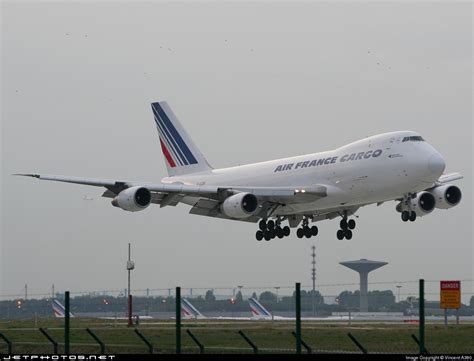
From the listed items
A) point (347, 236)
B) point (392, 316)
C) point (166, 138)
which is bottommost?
point (392, 316)

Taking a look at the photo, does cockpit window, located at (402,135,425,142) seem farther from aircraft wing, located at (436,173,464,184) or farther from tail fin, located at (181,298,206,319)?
tail fin, located at (181,298,206,319)

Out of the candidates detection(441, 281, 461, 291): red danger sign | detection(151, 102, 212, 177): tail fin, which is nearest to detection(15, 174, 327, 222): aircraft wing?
detection(151, 102, 212, 177): tail fin

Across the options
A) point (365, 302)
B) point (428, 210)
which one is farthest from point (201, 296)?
point (428, 210)

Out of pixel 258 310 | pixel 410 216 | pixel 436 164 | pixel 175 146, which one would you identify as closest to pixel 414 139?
A: pixel 436 164

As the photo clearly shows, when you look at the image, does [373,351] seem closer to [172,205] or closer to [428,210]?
[428,210]

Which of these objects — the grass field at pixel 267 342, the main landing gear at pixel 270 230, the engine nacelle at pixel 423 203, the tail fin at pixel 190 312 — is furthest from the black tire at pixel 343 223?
the grass field at pixel 267 342

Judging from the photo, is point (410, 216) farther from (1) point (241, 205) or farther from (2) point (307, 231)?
(2) point (307, 231)

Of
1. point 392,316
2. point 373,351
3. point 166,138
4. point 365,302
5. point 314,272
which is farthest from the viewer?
point 314,272
